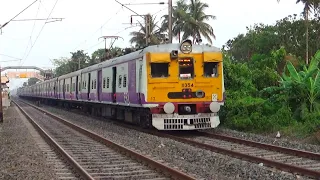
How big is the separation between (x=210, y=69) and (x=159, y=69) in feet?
5.89

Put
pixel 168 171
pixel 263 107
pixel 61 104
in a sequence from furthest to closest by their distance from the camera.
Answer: pixel 61 104
pixel 263 107
pixel 168 171

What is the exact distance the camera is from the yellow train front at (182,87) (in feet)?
49.4

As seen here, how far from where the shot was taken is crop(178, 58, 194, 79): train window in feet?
50.3

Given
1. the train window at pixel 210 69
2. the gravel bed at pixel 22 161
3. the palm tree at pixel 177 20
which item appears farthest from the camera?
the palm tree at pixel 177 20

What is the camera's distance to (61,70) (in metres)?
109

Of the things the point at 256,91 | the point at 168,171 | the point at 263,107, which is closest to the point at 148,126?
the point at 263,107

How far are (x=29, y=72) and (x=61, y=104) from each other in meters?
102

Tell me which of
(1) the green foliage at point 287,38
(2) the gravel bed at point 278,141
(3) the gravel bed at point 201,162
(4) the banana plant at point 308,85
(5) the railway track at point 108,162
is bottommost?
(5) the railway track at point 108,162

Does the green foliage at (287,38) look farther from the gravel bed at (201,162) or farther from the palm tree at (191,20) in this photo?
the gravel bed at (201,162)

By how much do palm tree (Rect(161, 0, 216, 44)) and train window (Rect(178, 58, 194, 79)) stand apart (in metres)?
38.5

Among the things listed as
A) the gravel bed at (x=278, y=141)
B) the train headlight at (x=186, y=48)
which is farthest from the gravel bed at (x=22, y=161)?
the gravel bed at (x=278, y=141)

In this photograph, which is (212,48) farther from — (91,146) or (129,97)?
(91,146)

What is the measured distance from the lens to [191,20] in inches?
2153

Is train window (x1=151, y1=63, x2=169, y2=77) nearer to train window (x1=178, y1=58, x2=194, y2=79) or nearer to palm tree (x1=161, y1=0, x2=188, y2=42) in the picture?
train window (x1=178, y1=58, x2=194, y2=79)
